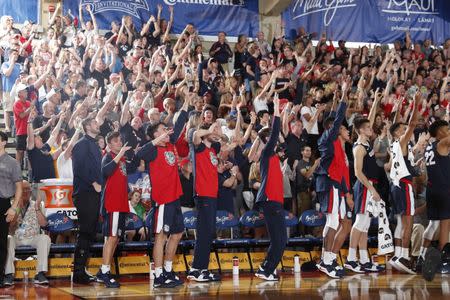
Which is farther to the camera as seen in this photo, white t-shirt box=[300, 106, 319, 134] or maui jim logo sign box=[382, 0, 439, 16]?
maui jim logo sign box=[382, 0, 439, 16]

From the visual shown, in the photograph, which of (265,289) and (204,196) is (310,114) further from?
(265,289)

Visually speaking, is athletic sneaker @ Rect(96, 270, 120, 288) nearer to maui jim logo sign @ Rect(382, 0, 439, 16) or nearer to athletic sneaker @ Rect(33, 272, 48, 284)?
athletic sneaker @ Rect(33, 272, 48, 284)

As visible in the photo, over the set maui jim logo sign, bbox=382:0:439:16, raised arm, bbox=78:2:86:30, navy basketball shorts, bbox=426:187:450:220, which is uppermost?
maui jim logo sign, bbox=382:0:439:16

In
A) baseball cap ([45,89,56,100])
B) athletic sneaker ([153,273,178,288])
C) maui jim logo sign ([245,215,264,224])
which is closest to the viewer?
athletic sneaker ([153,273,178,288])

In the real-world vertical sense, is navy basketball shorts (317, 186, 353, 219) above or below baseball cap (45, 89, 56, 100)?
below

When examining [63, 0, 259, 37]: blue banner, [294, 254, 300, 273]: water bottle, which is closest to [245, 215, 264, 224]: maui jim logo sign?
[294, 254, 300, 273]: water bottle

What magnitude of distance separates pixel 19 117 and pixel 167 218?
16.7 feet

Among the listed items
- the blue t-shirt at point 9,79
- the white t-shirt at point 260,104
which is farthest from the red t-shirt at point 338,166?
the blue t-shirt at point 9,79

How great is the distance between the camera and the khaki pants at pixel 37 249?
10.7 meters

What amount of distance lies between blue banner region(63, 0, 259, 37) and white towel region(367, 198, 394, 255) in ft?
33.3

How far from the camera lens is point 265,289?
32.9 feet

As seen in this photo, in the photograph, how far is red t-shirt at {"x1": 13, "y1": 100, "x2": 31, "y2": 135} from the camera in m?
14.1

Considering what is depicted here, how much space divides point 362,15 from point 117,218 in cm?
1467

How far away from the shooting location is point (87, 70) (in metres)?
→ 16.9
